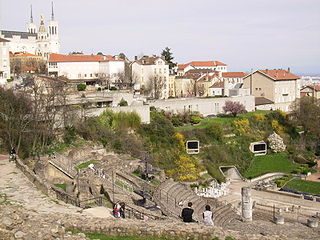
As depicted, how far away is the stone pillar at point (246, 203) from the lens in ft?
88.1

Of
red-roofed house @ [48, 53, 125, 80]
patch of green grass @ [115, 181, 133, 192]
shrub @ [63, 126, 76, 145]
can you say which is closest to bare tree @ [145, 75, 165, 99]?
red-roofed house @ [48, 53, 125, 80]

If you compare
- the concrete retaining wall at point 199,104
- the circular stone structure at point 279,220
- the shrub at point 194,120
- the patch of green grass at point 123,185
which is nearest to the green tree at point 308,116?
the concrete retaining wall at point 199,104

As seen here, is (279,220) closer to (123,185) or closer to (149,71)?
(123,185)

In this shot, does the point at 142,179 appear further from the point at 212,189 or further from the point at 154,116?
the point at 154,116

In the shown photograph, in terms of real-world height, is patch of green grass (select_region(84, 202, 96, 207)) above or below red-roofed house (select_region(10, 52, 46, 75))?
below

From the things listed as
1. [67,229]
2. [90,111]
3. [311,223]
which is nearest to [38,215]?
[67,229]

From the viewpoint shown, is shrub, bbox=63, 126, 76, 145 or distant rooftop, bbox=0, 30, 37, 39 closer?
shrub, bbox=63, 126, 76, 145

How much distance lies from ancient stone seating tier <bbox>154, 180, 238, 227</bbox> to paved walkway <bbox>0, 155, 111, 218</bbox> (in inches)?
225

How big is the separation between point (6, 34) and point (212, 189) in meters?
81.9

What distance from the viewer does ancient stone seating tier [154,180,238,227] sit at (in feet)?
78.7

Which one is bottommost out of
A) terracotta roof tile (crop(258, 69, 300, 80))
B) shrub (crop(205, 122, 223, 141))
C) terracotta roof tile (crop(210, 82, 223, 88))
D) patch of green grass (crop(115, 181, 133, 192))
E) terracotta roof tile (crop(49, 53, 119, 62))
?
patch of green grass (crop(115, 181, 133, 192))

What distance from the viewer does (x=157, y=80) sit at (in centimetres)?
6919

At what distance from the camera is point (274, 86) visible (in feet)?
203

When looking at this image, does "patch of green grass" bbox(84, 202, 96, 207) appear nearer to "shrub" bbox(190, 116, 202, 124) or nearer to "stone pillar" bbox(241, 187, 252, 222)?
"stone pillar" bbox(241, 187, 252, 222)
